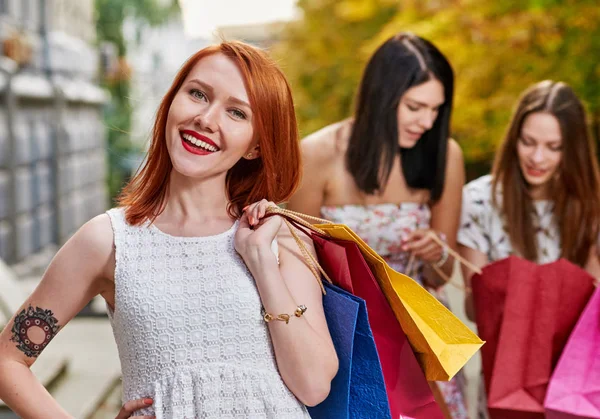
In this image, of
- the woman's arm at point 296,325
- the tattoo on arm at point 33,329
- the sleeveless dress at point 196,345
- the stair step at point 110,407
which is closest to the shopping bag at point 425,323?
the woman's arm at point 296,325

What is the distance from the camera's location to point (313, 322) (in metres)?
1.99

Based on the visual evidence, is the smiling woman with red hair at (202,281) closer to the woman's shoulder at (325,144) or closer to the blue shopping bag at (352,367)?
the blue shopping bag at (352,367)

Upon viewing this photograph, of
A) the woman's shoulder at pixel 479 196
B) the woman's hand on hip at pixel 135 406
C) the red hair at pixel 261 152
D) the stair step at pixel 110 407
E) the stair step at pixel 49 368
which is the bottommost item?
the stair step at pixel 110 407

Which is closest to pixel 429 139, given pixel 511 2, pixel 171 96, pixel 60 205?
pixel 171 96

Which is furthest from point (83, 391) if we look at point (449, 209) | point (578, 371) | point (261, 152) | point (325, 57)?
point (325, 57)

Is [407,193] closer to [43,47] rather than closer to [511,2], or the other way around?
[511,2]

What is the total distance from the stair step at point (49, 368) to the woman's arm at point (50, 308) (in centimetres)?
413

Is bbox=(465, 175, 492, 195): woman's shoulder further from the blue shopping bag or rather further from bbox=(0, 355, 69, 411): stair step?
bbox=(0, 355, 69, 411): stair step

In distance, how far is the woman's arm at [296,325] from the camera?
6.39 ft

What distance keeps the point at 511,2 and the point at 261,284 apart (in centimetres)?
787

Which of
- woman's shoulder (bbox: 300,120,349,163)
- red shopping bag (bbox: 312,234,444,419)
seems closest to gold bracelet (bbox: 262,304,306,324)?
red shopping bag (bbox: 312,234,444,419)

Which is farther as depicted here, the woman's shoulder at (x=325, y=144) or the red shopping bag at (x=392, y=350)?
the woman's shoulder at (x=325, y=144)

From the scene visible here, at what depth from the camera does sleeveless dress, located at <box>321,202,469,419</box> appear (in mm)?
3504

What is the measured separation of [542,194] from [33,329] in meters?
2.31
